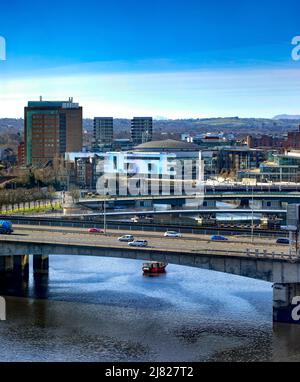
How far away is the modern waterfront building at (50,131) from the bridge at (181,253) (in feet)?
72.3

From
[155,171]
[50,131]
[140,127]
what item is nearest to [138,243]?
[155,171]

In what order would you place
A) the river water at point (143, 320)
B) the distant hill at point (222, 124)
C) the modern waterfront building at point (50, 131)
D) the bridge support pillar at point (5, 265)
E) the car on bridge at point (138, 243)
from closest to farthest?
1. the river water at point (143, 320)
2. the car on bridge at point (138, 243)
3. the bridge support pillar at point (5, 265)
4. the modern waterfront building at point (50, 131)
5. the distant hill at point (222, 124)

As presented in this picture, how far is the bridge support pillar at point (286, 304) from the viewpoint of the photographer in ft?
39.1

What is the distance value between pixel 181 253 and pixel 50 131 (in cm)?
2688

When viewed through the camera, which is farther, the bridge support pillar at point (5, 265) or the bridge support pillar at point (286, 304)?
the bridge support pillar at point (5, 265)

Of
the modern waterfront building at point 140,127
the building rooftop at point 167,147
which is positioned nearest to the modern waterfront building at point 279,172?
the building rooftop at point 167,147

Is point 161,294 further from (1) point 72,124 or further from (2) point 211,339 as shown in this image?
(1) point 72,124

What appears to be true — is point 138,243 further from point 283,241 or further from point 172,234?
point 283,241

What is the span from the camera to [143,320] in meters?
12.0

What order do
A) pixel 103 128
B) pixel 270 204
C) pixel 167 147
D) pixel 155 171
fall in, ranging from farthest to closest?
pixel 103 128, pixel 167 147, pixel 155 171, pixel 270 204

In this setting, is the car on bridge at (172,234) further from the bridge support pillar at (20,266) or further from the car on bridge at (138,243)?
the bridge support pillar at (20,266)

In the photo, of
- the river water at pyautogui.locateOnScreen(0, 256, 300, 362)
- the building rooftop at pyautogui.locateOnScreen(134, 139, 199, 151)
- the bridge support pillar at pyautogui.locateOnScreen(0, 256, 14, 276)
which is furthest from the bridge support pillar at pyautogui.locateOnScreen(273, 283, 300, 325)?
the building rooftop at pyautogui.locateOnScreen(134, 139, 199, 151)

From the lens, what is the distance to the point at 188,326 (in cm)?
1169

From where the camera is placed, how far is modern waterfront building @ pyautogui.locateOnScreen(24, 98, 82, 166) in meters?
38.6
